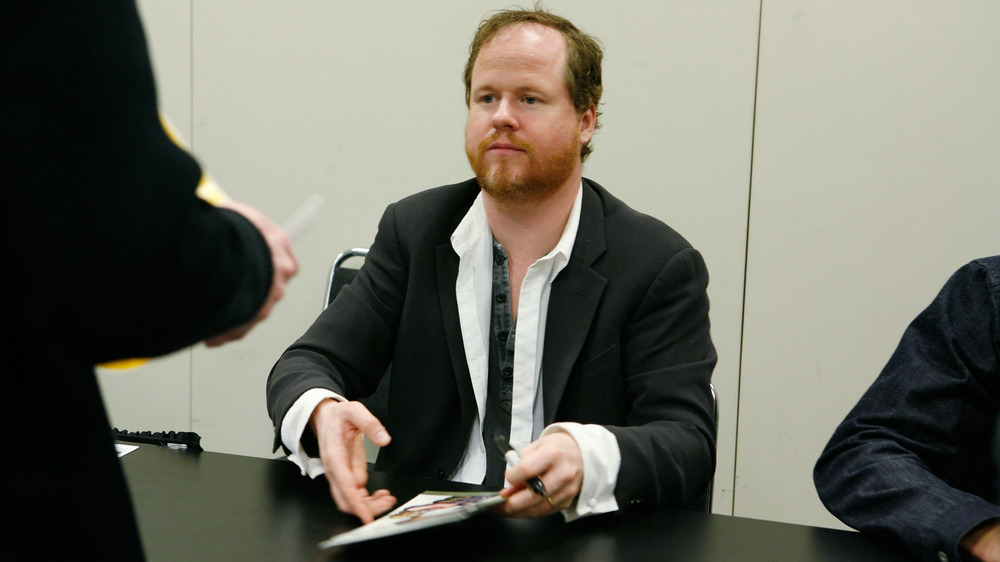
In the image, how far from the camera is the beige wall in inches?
90.1

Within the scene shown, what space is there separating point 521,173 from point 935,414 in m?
0.80

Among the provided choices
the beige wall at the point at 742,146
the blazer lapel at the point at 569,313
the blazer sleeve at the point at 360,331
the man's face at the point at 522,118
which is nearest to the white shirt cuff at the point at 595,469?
the blazer lapel at the point at 569,313

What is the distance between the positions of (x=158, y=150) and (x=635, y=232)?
121cm

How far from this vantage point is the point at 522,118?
1.67m

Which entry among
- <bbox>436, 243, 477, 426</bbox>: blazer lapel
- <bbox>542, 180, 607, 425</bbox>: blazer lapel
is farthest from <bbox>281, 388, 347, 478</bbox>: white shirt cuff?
<bbox>542, 180, 607, 425</bbox>: blazer lapel

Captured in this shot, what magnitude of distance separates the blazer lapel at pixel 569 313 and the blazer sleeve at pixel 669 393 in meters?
0.09

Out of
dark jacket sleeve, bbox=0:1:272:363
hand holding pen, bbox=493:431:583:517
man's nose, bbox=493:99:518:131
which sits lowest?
hand holding pen, bbox=493:431:583:517

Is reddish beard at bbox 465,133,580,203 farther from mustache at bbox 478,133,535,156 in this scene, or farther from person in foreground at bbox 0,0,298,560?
person in foreground at bbox 0,0,298,560

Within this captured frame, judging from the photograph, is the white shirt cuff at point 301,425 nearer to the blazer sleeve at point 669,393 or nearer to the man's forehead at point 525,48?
the blazer sleeve at point 669,393

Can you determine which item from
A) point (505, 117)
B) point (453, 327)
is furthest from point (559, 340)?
point (505, 117)

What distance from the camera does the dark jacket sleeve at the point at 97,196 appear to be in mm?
486

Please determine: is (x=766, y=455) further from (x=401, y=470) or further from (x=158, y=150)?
(x=158, y=150)

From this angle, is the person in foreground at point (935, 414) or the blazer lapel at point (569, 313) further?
the blazer lapel at point (569, 313)

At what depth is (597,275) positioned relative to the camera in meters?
1.59
